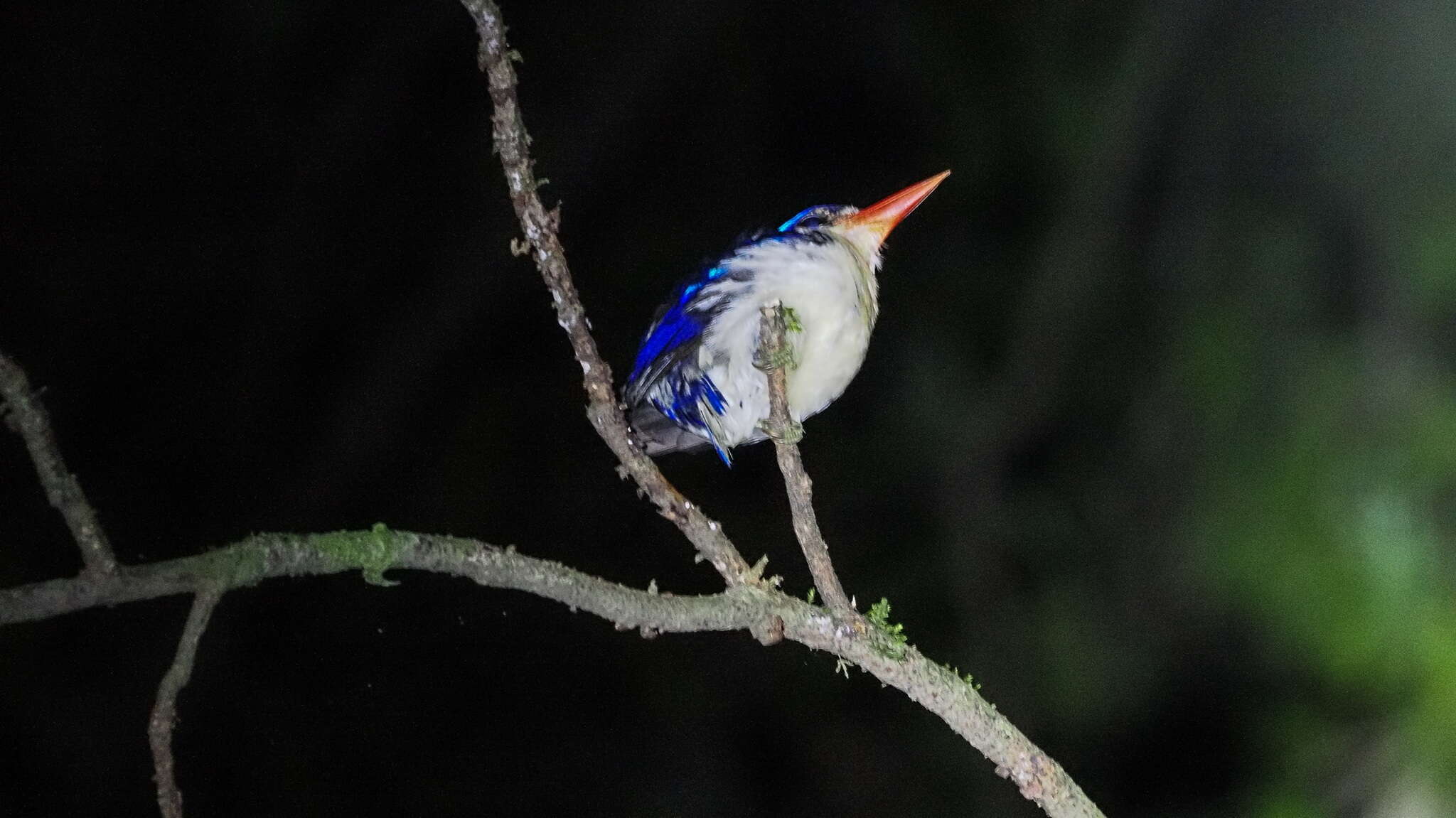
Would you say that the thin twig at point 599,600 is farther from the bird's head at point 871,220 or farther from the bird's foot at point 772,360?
the bird's head at point 871,220

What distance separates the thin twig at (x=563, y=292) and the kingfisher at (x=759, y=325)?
0.22m

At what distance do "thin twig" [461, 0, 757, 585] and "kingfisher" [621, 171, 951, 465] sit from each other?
22 cm

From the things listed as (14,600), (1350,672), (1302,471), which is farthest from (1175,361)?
(14,600)

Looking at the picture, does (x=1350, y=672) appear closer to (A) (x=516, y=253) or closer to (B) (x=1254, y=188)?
(B) (x=1254, y=188)

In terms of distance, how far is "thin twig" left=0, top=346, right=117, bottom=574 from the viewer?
1.05m

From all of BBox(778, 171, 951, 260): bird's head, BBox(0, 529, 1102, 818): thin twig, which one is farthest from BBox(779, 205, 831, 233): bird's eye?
BBox(0, 529, 1102, 818): thin twig

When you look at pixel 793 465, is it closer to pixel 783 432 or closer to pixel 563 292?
pixel 783 432

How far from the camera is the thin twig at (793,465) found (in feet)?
4.69

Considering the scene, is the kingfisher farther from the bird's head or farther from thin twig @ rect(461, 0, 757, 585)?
thin twig @ rect(461, 0, 757, 585)

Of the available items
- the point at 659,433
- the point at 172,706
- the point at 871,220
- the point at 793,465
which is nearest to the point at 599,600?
the point at 793,465

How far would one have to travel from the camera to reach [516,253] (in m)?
1.31

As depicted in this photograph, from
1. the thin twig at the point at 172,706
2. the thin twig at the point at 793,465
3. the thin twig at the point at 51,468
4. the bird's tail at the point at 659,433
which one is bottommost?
the thin twig at the point at 172,706

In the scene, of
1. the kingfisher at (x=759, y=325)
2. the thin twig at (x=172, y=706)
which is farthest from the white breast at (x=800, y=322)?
the thin twig at (x=172, y=706)

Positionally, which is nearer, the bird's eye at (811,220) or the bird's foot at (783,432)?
the bird's foot at (783,432)
